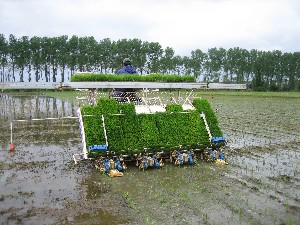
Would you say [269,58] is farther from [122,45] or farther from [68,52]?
[68,52]

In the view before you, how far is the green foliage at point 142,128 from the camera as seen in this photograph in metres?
15.6

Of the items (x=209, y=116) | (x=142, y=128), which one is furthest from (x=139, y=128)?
(x=209, y=116)

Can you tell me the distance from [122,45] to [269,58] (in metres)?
46.0

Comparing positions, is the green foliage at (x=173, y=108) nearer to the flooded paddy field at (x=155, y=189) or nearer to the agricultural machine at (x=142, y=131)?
the agricultural machine at (x=142, y=131)

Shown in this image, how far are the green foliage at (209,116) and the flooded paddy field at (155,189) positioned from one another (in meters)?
1.58

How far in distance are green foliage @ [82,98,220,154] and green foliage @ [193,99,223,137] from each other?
0.18ft

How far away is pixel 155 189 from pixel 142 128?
437 cm

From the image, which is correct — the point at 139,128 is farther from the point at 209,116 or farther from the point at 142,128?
the point at 209,116

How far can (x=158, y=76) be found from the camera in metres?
18.5

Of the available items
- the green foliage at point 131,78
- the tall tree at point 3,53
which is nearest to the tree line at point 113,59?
the tall tree at point 3,53

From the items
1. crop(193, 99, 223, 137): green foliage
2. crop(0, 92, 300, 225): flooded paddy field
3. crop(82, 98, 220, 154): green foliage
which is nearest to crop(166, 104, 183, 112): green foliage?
crop(82, 98, 220, 154): green foliage

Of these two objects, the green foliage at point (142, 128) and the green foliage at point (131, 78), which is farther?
the green foliage at point (131, 78)

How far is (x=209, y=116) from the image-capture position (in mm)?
18125

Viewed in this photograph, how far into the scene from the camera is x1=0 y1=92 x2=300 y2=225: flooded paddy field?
1027cm
